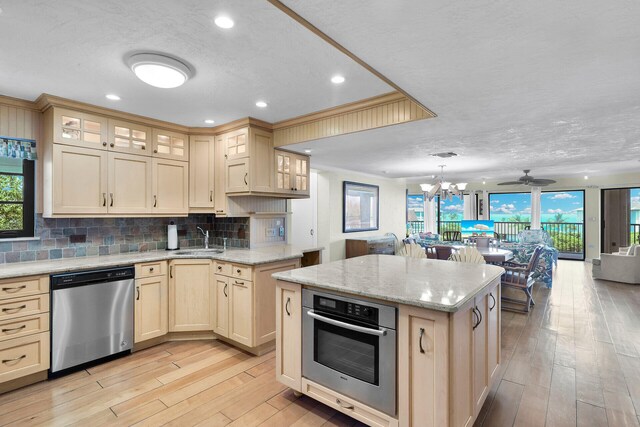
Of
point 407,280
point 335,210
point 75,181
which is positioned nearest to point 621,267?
point 335,210

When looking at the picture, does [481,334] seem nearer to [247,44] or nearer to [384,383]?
[384,383]

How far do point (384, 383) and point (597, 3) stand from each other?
200 centimetres

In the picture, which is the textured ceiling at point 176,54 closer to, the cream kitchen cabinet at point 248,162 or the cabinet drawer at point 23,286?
the cream kitchen cabinet at point 248,162

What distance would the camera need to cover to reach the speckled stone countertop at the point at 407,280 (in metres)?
1.69

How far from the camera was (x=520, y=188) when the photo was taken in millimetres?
9195

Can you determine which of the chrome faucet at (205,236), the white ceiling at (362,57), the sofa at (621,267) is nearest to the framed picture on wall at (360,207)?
the chrome faucet at (205,236)

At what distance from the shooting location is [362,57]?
171 cm

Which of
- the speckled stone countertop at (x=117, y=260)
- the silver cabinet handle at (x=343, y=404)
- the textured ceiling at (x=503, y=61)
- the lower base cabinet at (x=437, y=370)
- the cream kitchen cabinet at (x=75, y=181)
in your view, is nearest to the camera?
the textured ceiling at (x=503, y=61)

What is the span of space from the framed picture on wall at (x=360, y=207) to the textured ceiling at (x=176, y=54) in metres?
3.90

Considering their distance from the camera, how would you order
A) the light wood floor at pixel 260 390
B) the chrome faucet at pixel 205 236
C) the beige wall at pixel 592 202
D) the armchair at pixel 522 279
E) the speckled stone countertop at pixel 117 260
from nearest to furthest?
the light wood floor at pixel 260 390
the speckled stone countertop at pixel 117 260
the chrome faucet at pixel 205 236
the armchair at pixel 522 279
the beige wall at pixel 592 202

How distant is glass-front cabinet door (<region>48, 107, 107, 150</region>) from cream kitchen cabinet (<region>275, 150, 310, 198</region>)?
1765mm

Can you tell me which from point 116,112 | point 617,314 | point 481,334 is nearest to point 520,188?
point 617,314

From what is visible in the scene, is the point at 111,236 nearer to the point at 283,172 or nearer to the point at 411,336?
the point at 283,172

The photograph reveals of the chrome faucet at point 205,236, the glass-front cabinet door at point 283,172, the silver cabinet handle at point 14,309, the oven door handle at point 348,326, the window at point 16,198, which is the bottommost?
the silver cabinet handle at point 14,309
